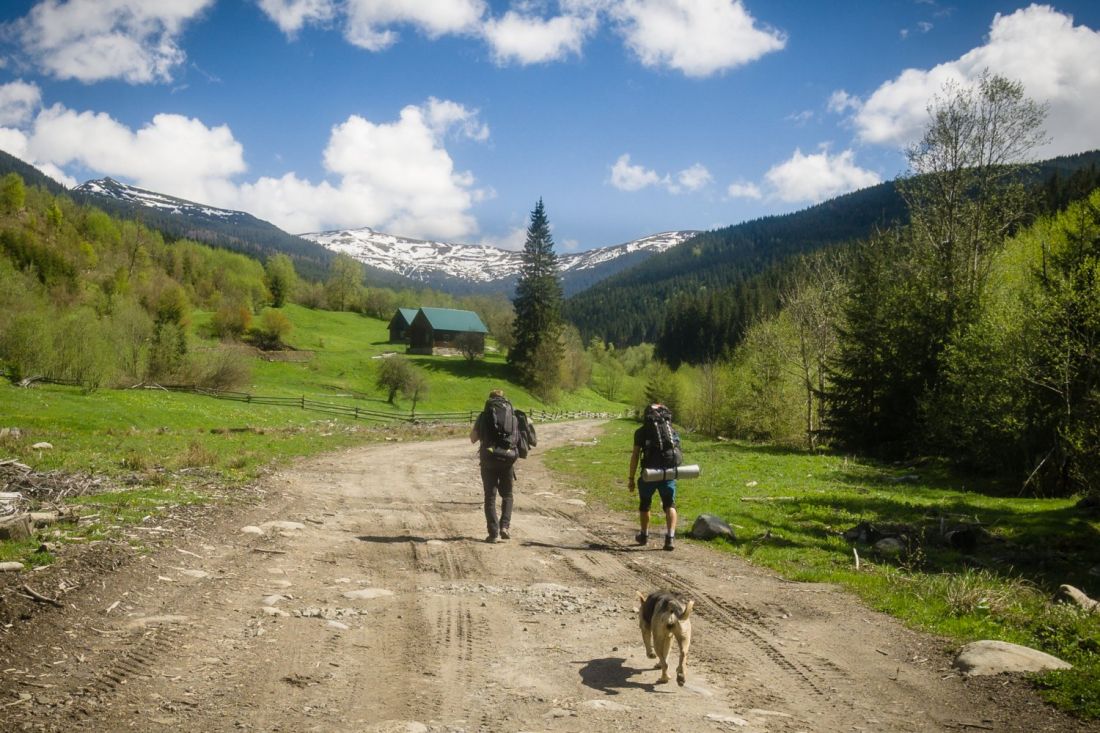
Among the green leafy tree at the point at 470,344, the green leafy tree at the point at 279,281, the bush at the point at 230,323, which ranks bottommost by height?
the green leafy tree at the point at 470,344

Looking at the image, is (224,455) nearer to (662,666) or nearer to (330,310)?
(662,666)

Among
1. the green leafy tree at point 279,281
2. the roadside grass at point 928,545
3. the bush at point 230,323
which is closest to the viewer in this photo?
the roadside grass at point 928,545

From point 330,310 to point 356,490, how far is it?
131 meters

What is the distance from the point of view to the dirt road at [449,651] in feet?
16.3

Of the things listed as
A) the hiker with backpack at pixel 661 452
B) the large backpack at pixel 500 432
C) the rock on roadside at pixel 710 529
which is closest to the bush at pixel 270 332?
the large backpack at pixel 500 432

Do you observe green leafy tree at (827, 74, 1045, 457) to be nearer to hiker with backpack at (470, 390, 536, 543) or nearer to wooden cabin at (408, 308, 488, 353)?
hiker with backpack at (470, 390, 536, 543)

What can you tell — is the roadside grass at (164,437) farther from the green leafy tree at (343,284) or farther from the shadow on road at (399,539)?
the green leafy tree at (343,284)

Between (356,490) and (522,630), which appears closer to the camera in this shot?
(522,630)

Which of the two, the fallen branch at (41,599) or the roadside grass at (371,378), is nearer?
the fallen branch at (41,599)

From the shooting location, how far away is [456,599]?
26.0 feet

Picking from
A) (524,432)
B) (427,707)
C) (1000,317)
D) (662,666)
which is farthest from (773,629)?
(1000,317)

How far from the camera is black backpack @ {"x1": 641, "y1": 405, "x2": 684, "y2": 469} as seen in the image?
11.1m

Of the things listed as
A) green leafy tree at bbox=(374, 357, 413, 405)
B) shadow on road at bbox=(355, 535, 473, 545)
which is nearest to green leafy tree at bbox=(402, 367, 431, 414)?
green leafy tree at bbox=(374, 357, 413, 405)

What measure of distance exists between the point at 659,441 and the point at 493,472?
3074 millimetres
